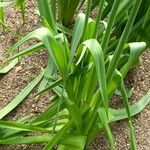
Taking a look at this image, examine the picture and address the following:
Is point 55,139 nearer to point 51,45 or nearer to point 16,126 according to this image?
point 16,126

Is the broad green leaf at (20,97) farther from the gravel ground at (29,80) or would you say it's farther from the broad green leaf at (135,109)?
the broad green leaf at (135,109)

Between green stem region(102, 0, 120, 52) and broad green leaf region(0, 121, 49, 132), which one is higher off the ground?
green stem region(102, 0, 120, 52)

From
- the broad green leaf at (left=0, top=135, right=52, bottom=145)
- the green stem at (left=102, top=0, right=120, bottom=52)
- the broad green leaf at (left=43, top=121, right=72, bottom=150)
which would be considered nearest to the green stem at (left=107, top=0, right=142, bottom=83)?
the green stem at (left=102, top=0, right=120, bottom=52)

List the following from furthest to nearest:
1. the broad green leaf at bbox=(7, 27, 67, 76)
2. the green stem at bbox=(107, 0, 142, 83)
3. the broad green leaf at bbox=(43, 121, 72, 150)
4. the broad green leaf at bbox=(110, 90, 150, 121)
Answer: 1. the broad green leaf at bbox=(110, 90, 150, 121)
2. the broad green leaf at bbox=(43, 121, 72, 150)
3. the broad green leaf at bbox=(7, 27, 67, 76)
4. the green stem at bbox=(107, 0, 142, 83)

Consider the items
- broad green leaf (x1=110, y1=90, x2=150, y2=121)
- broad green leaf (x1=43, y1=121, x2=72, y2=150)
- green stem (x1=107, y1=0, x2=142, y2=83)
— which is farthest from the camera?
broad green leaf (x1=110, y1=90, x2=150, y2=121)

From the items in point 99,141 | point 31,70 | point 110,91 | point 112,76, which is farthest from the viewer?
point 31,70

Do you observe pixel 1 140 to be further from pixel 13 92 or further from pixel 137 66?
pixel 137 66

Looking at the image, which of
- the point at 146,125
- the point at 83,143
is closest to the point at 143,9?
the point at 146,125

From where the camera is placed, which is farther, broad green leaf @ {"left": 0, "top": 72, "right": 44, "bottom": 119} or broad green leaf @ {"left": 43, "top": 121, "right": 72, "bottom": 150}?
broad green leaf @ {"left": 0, "top": 72, "right": 44, "bottom": 119}

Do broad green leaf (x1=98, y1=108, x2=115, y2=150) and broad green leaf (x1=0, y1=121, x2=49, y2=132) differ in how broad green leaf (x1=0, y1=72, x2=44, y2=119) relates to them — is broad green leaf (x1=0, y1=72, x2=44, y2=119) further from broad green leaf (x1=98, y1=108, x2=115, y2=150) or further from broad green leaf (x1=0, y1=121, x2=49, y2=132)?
broad green leaf (x1=98, y1=108, x2=115, y2=150)
